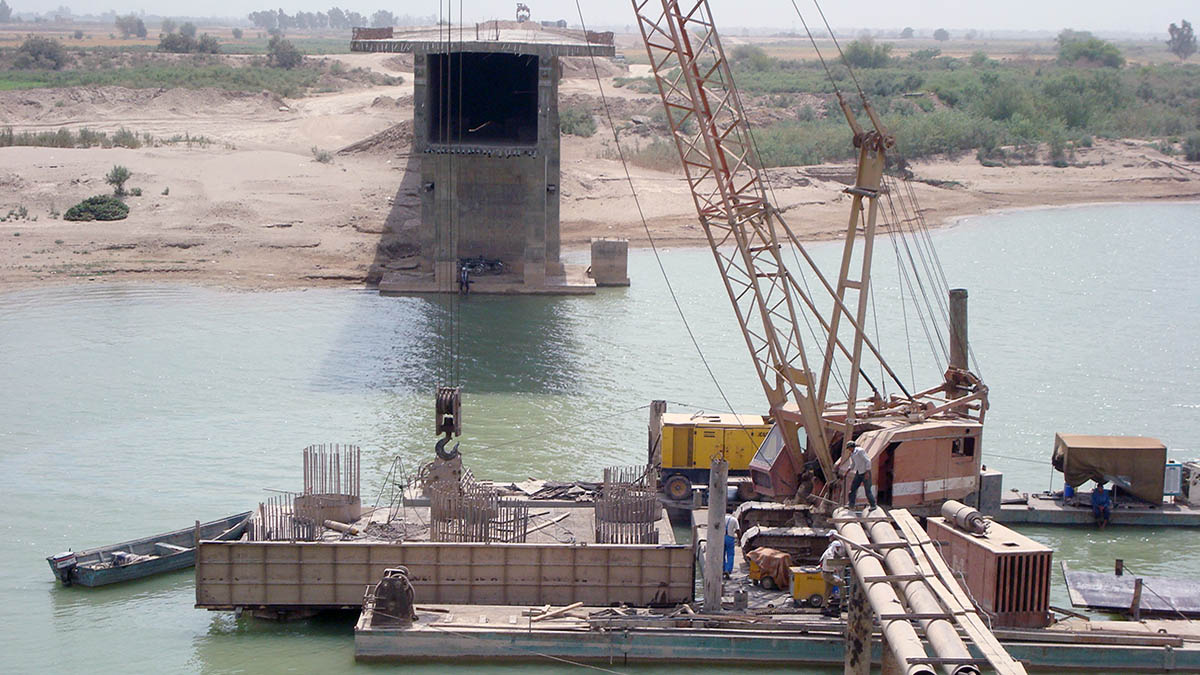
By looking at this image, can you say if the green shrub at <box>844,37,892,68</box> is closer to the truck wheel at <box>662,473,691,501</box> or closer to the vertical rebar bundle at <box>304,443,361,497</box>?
the truck wheel at <box>662,473,691,501</box>

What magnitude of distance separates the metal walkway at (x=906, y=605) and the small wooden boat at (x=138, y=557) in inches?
487

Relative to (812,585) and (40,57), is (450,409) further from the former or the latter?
(40,57)

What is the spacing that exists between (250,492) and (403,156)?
51.9 m

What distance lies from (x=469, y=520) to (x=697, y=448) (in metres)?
6.64

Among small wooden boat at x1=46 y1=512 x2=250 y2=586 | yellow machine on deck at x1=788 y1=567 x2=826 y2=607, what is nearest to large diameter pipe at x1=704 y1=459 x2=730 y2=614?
yellow machine on deck at x1=788 y1=567 x2=826 y2=607

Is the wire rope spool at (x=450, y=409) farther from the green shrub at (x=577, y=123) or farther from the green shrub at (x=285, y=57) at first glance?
the green shrub at (x=285, y=57)

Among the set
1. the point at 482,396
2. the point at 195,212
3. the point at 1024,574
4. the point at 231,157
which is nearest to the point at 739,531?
the point at 1024,574

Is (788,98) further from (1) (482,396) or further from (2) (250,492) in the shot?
(2) (250,492)

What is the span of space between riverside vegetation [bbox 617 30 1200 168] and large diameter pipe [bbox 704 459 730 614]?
2487 inches

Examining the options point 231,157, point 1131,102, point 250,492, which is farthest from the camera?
point 1131,102

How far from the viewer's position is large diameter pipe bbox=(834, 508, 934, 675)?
45.8ft

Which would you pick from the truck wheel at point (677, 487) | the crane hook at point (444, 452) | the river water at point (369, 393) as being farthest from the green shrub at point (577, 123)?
the crane hook at point (444, 452)

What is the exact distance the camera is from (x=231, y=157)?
257 ft

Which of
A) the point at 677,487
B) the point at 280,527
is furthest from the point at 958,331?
the point at 280,527
